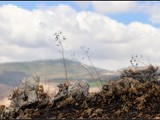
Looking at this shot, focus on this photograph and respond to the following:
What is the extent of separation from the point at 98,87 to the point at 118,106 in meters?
3.18

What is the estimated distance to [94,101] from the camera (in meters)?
19.4

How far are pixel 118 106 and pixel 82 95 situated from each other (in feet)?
7.37

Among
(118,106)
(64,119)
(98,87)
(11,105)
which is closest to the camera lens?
(64,119)

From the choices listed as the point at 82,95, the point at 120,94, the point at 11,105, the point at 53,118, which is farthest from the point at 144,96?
the point at 11,105

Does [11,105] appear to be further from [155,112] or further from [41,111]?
[155,112]

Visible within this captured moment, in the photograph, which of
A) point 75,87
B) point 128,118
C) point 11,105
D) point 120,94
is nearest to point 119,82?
point 120,94

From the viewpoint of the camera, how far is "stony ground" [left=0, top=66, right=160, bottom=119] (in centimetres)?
1783

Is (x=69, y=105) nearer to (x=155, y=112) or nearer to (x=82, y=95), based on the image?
(x=82, y=95)

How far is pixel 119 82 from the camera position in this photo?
20.2m

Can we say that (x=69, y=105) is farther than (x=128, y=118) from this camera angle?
Yes

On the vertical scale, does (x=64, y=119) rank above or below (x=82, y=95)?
below

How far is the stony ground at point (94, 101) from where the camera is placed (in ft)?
58.5

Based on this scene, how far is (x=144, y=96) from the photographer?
18.9 metres

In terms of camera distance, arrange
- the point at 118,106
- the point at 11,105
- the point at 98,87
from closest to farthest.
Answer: the point at 118,106 < the point at 11,105 < the point at 98,87
